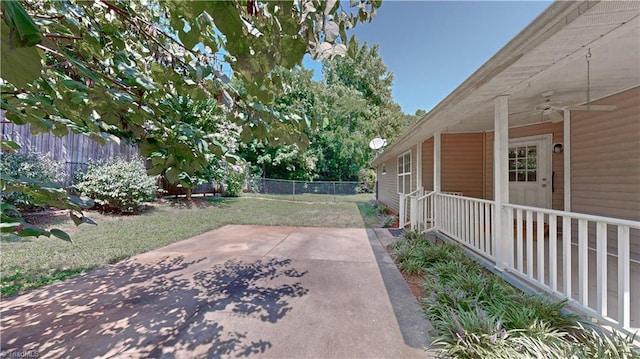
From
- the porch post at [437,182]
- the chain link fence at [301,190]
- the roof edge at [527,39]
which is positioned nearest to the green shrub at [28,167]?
the roof edge at [527,39]

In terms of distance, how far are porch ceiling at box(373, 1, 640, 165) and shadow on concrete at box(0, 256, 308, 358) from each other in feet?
10.8

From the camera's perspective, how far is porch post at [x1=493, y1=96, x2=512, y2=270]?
10.9 feet

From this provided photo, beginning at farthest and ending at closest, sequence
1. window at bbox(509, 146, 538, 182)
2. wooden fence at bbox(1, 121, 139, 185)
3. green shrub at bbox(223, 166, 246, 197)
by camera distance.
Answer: green shrub at bbox(223, 166, 246, 197)
wooden fence at bbox(1, 121, 139, 185)
window at bbox(509, 146, 538, 182)

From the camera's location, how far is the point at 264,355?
2.07 m

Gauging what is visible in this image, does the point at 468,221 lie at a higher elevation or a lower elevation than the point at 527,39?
lower

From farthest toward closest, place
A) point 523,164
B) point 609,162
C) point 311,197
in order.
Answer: point 311,197
point 523,164
point 609,162

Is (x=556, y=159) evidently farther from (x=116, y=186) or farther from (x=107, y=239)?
(x=116, y=186)

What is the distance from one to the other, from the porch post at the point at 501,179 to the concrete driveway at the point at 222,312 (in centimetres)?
134

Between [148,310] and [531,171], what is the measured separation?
7.20 meters

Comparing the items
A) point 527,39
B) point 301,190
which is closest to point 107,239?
point 527,39

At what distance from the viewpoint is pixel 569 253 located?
235 cm

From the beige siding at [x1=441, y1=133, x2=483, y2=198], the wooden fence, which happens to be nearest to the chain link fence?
the wooden fence

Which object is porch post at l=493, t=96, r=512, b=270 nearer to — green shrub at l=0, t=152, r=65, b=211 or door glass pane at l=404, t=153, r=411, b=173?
door glass pane at l=404, t=153, r=411, b=173

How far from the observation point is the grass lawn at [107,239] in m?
3.72
